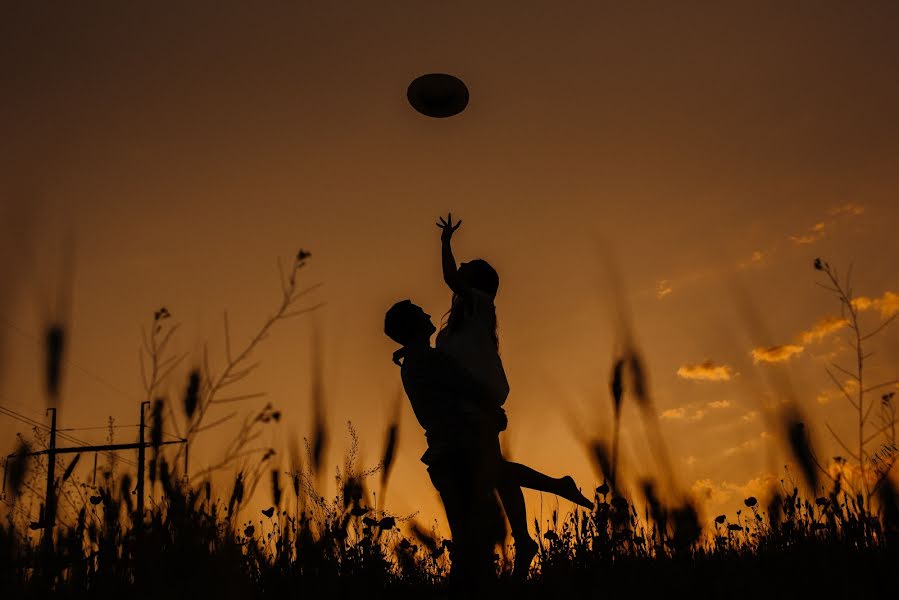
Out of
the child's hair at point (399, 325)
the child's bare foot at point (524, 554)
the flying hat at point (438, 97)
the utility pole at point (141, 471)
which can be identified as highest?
the flying hat at point (438, 97)

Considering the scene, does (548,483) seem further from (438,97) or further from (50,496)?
(438,97)

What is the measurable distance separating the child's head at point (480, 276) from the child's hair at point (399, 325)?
49cm

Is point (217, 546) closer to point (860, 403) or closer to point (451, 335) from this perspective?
point (860, 403)

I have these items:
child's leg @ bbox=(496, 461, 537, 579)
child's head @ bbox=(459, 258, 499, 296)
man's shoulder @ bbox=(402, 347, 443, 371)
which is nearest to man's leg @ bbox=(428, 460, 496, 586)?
child's leg @ bbox=(496, 461, 537, 579)

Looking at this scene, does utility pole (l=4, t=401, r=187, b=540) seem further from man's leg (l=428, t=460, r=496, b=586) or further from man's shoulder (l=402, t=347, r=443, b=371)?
man's shoulder (l=402, t=347, r=443, b=371)

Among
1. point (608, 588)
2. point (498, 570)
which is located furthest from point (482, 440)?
point (608, 588)

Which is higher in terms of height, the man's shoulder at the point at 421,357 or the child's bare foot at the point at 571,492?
the man's shoulder at the point at 421,357

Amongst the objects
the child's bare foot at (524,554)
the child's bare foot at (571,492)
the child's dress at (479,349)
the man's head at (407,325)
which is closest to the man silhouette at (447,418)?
the man's head at (407,325)

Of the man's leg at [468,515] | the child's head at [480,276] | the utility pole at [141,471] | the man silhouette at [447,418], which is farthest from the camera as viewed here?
the child's head at [480,276]

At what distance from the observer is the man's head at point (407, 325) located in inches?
176

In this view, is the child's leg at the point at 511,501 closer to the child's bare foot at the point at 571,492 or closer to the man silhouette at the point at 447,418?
the man silhouette at the point at 447,418

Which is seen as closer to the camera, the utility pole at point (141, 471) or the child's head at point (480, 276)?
the utility pole at point (141, 471)

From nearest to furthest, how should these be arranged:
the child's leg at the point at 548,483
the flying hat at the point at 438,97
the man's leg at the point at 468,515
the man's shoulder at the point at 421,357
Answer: the man's leg at the point at 468,515 < the man's shoulder at the point at 421,357 < the child's leg at the point at 548,483 < the flying hat at the point at 438,97

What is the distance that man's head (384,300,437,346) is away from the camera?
4.46 meters
